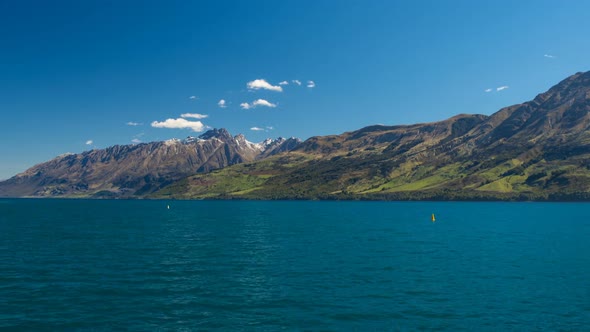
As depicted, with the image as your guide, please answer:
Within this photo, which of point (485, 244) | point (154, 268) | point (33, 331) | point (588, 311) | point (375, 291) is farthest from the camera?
point (485, 244)

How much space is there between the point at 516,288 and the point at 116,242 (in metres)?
89.6

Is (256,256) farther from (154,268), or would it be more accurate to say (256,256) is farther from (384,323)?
(384,323)

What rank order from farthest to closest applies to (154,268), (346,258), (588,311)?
(346,258) < (154,268) < (588,311)

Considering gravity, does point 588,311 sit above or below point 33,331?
below

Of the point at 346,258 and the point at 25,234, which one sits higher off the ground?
the point at 25,234

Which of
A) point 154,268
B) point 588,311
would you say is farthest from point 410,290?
point 154,268

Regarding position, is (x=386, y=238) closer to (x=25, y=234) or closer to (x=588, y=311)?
(x=588, y=311)

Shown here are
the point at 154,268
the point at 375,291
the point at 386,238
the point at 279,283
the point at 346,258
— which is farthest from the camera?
the point at 386,238

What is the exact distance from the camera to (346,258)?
262 ft

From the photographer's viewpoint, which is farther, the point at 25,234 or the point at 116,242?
the point at 25,234

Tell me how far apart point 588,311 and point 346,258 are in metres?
41.0

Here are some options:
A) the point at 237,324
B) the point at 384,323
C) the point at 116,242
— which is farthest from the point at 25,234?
the point at 384,323

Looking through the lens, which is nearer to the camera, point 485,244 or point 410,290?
point 410,290

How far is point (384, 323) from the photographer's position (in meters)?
41.7
